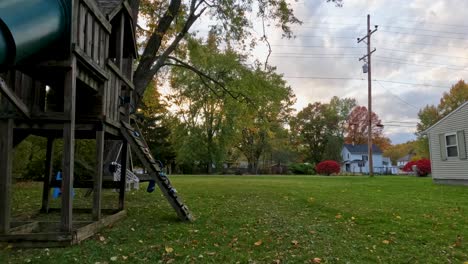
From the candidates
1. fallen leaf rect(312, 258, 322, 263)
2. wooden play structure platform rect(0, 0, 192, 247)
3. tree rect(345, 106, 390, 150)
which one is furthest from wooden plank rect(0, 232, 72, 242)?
tree rect(345, 106, 390, 150)

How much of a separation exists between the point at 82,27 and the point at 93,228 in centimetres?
289

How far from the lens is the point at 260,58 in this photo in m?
13.7

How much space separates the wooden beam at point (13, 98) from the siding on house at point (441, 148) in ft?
52.3

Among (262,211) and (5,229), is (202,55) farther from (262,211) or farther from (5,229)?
(5,229)

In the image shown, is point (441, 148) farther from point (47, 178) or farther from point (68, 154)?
point (68, 154)

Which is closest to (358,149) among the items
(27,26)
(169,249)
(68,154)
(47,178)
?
(47,178)

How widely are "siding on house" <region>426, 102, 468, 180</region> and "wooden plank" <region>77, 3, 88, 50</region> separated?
15384 mm

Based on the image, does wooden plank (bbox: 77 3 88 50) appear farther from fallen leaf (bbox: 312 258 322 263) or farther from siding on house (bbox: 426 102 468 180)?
siding on house (bbox: 426 102 468 180)

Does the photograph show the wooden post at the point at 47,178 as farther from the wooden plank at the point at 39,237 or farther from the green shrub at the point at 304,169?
the green shrub at the point at 304,169

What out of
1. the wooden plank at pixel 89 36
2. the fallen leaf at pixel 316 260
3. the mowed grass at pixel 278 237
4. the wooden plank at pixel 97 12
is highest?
the wooden plank at pixel 97 12

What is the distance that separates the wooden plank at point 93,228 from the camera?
457cm

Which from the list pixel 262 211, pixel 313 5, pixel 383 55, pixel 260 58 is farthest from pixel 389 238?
pixel 383 55

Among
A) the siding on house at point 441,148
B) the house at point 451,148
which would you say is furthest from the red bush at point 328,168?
the house at point 451,148

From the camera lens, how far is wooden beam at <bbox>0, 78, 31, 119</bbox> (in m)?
4.04
